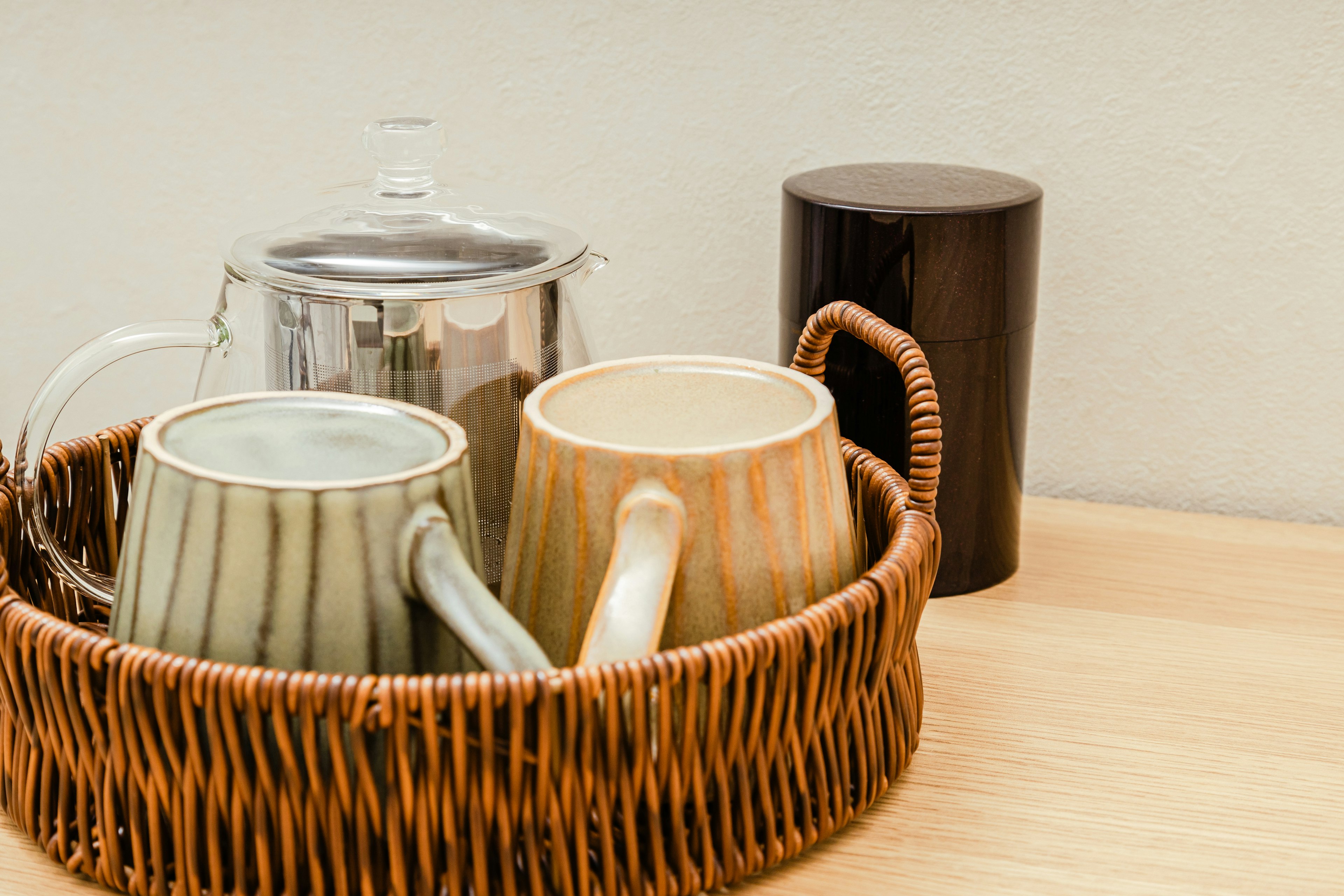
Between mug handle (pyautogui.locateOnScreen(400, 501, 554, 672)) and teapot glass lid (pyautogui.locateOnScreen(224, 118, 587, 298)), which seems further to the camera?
teapot glass lid (pyautogui.locateOnScreen(224, 118, 587, 298))

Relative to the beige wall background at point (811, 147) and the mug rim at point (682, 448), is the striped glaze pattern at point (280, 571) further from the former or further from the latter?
the beige wall background at point (811, 147)

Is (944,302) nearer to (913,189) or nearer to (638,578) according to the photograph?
(913,189)

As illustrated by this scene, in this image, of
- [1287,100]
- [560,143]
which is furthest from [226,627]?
[1287,100]

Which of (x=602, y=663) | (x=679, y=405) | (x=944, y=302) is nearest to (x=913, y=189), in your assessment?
(x=944, y=302)

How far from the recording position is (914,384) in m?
0.39

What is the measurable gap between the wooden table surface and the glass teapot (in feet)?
0.51

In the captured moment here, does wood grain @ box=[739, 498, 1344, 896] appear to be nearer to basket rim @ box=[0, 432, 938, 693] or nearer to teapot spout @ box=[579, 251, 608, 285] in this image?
basket rim @ box=[0, 432, 938, 693]

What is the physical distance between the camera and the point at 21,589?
386 millimetres

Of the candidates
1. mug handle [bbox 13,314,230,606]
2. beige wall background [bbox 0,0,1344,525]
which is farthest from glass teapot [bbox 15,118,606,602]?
beige wall background [bbox 0,0,1344,525]

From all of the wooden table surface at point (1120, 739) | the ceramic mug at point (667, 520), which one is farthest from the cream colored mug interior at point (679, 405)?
the wooden table surface at point (1120, 739)

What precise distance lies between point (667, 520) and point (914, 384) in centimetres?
12

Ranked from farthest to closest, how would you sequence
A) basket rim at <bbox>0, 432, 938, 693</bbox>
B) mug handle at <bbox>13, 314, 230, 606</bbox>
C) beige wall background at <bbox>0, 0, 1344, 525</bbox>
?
beige wall background at <bbox>0, 0, 1344, 525</bbox> < mug handle at <bbox>13, 314, 230, 606</bbox> < basket rim at <bbox>0, 432, 938, 693</bbox>

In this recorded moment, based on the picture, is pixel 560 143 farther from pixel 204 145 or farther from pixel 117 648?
pixel 117 648

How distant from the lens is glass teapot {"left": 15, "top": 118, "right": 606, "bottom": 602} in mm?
396
